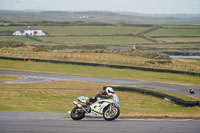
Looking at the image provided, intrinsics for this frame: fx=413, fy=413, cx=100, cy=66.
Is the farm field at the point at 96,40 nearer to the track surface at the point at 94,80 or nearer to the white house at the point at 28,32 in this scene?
the white house at the point at 28,32

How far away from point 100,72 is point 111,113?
4289 centimetres

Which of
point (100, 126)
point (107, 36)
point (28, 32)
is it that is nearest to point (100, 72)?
point (100, 126)

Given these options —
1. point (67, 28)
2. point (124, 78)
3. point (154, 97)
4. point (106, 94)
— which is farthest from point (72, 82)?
point (67, 28)

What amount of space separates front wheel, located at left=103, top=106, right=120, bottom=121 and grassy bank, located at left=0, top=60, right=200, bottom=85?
36.5 m

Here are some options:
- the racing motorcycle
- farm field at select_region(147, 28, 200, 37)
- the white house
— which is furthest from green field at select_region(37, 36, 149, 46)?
the racing motorcycle

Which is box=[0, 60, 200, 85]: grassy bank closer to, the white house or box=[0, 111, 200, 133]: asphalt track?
box=[0, 111, 200, 133]: asphalt track

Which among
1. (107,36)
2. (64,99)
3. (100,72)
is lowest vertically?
(100,72)

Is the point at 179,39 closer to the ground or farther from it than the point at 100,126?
closer to the ground

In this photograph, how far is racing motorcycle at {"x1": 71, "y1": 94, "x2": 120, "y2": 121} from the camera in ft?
61.2

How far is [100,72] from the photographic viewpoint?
61562 millimetres

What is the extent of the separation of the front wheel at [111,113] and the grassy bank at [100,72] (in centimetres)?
3653

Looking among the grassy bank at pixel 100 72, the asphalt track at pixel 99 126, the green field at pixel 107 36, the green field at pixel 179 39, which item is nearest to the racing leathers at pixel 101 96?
the asphalt track at pixel 99 126

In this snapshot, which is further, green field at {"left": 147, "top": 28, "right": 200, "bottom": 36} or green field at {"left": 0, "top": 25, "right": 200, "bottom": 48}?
green field at {"left": 147, "top": 28, "right": 200, "bottom": 36}

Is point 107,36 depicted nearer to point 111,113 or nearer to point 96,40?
point 96,40
